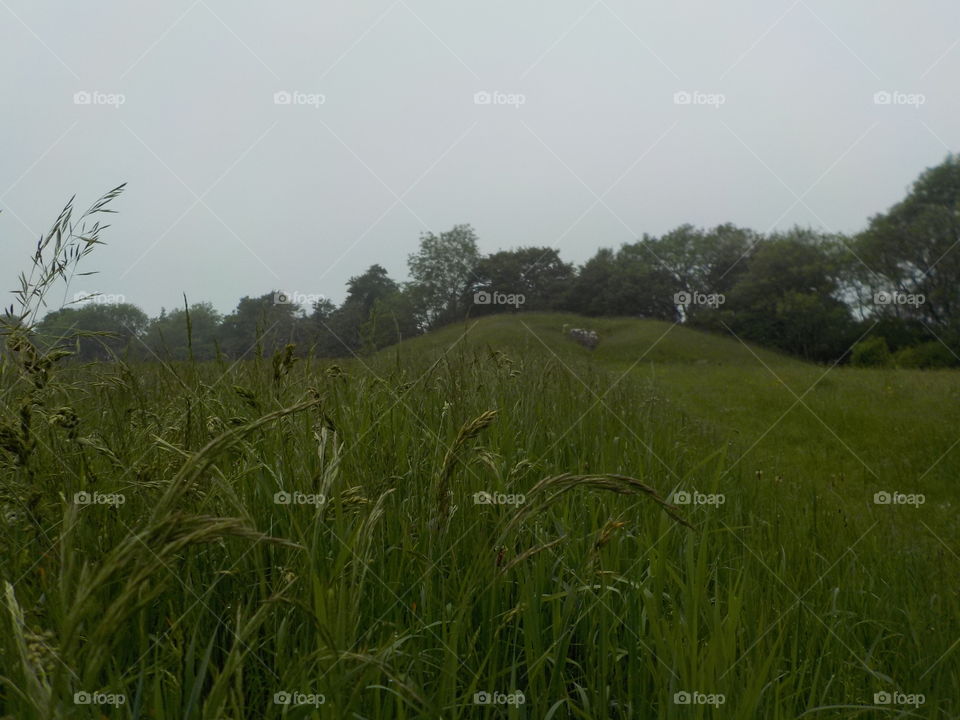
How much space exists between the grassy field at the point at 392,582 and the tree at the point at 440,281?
3798mm

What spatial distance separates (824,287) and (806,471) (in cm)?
3628

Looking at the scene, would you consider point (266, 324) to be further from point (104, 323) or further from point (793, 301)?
point (793, 301)

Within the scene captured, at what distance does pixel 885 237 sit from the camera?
40750mm

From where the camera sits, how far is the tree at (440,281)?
7.98 metres

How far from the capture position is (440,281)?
31.7 feet

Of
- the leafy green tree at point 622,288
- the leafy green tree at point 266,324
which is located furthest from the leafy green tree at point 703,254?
the leafy green tree at point 266,324

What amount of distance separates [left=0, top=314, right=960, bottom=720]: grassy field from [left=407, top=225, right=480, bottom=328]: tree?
380 centimetres

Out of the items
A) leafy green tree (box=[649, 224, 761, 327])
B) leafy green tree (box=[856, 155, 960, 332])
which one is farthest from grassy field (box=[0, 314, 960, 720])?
leafy green tree (box=[649, 224, 761, 327])

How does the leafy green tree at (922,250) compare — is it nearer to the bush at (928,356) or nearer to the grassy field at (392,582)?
the bush at (928,356)

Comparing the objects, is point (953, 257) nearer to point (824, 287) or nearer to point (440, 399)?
point (824, 287)

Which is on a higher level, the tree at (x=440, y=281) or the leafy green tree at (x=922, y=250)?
the leafy green tree at (x=922, y=250)

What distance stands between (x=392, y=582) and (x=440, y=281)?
7.94 m

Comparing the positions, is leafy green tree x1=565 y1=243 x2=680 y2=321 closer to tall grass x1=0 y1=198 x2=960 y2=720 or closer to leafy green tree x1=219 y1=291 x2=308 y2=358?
leafy green tree x1=219 y1=291 x2=308 y2=358

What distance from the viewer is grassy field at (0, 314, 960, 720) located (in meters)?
1.24
